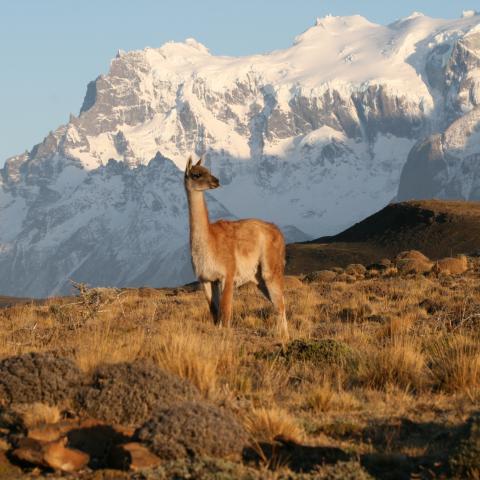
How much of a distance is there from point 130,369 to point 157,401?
482 mm

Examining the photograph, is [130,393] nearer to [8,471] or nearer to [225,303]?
[8,471]

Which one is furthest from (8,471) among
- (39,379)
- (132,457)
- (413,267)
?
(413,267)

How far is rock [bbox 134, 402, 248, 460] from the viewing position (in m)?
8.47

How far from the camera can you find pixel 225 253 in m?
17.1

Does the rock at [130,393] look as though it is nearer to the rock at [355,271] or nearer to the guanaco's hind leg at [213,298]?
the guanaco's hind leg at [213,298]

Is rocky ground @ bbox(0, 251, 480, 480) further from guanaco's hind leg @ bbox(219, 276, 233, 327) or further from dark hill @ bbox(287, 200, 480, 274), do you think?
dark hill @ bbox(287, 200, 480, 274)

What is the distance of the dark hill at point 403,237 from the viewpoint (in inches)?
2781

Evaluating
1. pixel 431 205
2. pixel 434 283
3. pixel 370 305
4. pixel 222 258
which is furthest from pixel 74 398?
pixel 431 205

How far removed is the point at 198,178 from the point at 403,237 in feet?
194

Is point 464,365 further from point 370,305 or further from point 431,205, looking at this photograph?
point 431,205

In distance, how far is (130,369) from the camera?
10148mm

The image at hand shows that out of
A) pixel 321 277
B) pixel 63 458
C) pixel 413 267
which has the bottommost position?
pixel 321 277

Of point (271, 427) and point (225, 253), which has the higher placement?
point (225, 253)

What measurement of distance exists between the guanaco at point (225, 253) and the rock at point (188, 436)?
7850 mm
